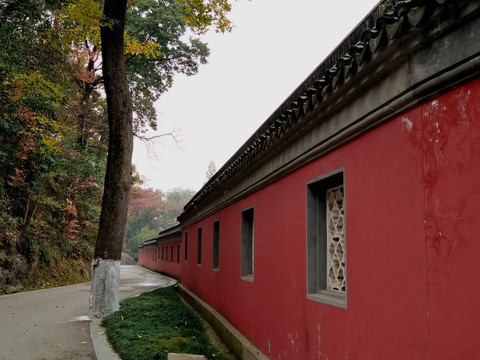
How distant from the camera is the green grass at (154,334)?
5.72m

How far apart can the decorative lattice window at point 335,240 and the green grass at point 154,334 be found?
2.82 meters

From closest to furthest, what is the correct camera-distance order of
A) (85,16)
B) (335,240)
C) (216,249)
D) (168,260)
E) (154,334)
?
(335,240)
(154,334)
(85,16)
(216,249)
(168,260)

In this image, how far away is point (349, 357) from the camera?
3.31m

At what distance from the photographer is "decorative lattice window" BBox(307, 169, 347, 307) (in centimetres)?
395

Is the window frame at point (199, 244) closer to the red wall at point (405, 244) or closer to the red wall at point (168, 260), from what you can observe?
the red wall at point (168, 260)

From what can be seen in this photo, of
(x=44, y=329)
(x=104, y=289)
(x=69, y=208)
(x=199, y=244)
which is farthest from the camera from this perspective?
(x=69, y=208)

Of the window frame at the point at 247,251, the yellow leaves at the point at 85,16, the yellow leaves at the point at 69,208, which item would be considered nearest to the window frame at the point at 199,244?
the window frame at the point at 247,251

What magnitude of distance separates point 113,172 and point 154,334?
11.0 feet

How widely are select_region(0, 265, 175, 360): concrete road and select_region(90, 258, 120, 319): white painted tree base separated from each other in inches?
12.5

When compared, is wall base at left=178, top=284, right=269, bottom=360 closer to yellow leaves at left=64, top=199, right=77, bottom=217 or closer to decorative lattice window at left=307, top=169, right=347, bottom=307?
decorative lattice window at left=307, top=169, right=347, bottom=307

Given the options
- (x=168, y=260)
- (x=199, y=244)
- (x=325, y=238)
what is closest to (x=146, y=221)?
(x=168, y=260)

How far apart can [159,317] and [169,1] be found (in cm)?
1495

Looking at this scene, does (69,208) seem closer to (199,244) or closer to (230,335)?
(199,244)

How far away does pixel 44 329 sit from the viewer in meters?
7.09
